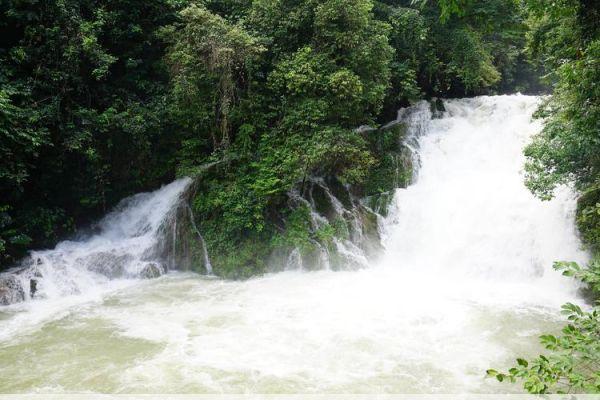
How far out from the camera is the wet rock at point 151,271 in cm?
1063

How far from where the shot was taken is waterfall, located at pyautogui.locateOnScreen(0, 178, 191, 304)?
9422mm

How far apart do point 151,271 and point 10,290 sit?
114 inches

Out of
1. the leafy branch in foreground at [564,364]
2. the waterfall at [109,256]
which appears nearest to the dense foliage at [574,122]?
the leafy branch in foreground at [564,364]

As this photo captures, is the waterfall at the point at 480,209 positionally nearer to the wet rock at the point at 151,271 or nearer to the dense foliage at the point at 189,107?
the dense foliage at the point at 189,107

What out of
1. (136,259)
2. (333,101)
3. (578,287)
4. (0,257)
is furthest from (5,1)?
(578,287)

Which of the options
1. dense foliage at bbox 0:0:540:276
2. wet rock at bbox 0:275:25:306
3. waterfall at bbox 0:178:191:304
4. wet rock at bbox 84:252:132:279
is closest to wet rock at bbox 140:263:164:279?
waterfall at bbox 0:178:191:304

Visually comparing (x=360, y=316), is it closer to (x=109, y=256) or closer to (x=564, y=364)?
(x=564, y=364)

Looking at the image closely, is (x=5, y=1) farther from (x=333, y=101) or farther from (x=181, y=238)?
(x=333, y=101)

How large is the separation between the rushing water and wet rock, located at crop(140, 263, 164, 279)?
29cm

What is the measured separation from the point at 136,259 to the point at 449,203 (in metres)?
8.33

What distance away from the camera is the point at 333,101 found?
10.7 m

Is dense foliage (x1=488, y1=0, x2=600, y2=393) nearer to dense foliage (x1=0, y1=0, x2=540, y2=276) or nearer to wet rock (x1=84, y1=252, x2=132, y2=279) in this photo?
dense foliage (x1=0, y1=0, x2=540, y2=276)

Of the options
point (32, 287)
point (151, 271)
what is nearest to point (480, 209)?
point (151, 271)

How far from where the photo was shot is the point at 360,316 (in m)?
7.98
